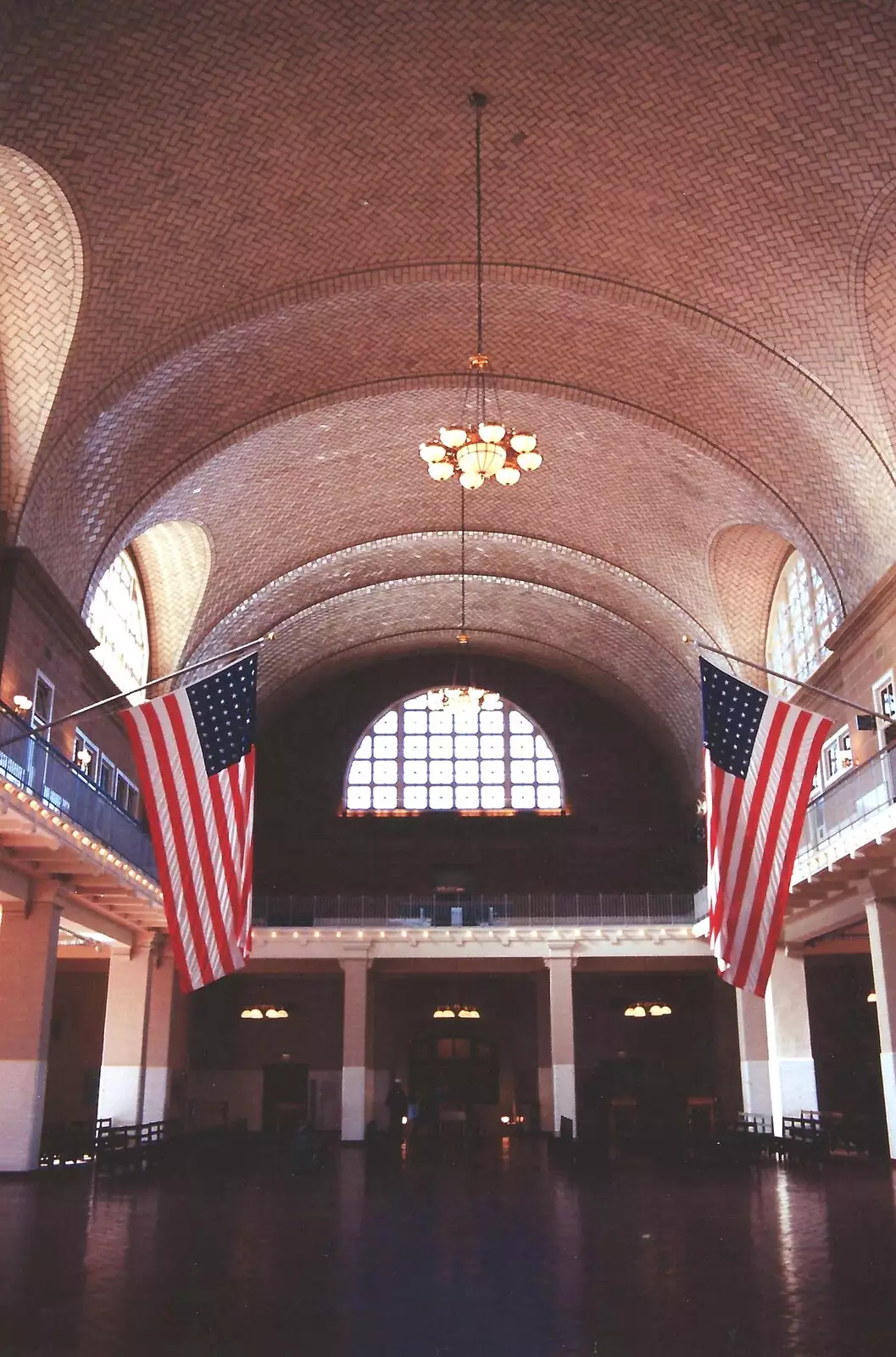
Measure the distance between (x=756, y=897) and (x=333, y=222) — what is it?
10.5m

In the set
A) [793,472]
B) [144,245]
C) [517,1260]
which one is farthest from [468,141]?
[517,1260]

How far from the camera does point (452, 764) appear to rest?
34656 millimetres

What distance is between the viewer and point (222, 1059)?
32969 mm

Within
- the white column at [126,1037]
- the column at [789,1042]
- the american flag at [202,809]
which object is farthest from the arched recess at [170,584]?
the column at [789,1042]

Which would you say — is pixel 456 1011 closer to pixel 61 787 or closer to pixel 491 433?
pixel 61 787

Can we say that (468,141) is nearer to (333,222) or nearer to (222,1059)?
(333,222)

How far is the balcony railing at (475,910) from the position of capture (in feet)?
96.6

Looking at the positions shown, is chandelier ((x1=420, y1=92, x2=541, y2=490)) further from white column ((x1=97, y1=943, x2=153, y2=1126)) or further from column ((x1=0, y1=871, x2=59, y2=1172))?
white column ((x1=97, y1=943, x2=153, y2=1126))

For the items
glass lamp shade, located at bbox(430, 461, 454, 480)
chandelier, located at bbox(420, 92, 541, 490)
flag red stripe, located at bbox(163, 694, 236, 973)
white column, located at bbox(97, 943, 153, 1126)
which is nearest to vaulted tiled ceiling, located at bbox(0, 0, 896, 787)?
chandelier, located at bbox(420, 92, 541, 490)

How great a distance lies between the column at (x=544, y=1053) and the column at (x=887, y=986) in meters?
12.3

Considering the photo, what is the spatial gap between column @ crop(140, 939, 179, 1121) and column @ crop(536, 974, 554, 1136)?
30.4 ft

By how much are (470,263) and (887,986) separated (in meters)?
12.4

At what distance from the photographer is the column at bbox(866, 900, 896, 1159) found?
1755cm

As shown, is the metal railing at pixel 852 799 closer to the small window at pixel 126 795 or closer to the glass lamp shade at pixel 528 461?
the glass lamp shade at pixel 528 461
